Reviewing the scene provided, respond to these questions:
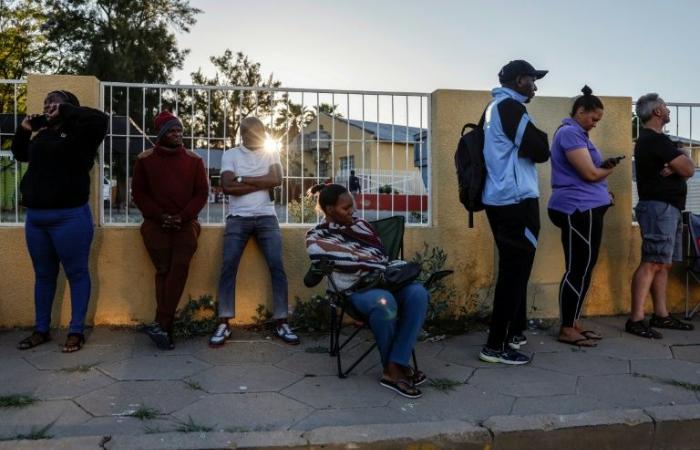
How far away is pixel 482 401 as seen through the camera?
3.56 metres

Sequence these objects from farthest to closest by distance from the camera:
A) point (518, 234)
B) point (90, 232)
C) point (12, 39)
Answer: point (12, 39) < point (90, 232) < point (518, 234)

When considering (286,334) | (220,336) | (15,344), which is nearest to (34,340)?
(15,344)

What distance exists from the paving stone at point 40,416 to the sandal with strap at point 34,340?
1.28 m

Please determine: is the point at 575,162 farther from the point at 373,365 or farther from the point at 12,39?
the point at 12,39

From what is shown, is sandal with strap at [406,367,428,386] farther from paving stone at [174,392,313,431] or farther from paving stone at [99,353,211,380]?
paving stone at [99,353,211,380]

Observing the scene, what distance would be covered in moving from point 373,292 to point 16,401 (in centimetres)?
218

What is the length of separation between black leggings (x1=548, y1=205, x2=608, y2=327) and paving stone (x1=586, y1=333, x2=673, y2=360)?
34 centimetres

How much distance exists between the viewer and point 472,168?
4.33m

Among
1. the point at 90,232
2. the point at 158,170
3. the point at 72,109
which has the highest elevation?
the point at 72,109

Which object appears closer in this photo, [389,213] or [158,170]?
[158,170]

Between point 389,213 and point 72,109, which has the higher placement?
point 72,109

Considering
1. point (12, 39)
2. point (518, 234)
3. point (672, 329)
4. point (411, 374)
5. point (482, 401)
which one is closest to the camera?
point (482, 401)

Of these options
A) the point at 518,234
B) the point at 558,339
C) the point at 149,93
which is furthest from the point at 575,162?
the point at 149,93

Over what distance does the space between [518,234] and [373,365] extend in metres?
1.40
